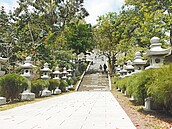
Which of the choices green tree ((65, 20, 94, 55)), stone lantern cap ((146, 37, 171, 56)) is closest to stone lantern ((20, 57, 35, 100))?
stone lantern cap ((146, 37, 171, 56))

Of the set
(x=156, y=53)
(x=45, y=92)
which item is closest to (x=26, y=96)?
(x=45, y=92)

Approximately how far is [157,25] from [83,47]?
1321 centimetres

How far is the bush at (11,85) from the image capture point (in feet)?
34.0

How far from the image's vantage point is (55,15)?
28328 millimetres

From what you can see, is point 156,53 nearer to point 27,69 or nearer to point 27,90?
point 27,90

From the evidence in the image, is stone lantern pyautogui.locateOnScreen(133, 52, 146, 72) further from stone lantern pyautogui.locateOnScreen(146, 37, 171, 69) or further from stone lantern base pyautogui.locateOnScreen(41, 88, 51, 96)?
stone lantern base pyautogui.locateOnScreen(41, 88, 51, 96)

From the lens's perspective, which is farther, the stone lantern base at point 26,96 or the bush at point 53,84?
the bush at point 53,84

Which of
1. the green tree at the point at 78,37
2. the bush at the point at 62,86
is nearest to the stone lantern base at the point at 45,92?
the bush at the point at 62,86

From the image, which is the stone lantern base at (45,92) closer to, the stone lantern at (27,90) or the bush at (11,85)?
the stone lantern at (27,90)

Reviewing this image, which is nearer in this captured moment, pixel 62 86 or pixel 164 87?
pixel 164 87

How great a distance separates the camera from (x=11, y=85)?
34.6 feet

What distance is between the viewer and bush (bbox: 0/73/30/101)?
10375 mm

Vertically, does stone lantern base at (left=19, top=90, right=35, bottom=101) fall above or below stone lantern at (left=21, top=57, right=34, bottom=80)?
below

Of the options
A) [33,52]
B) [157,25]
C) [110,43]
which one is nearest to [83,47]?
[110,43]
